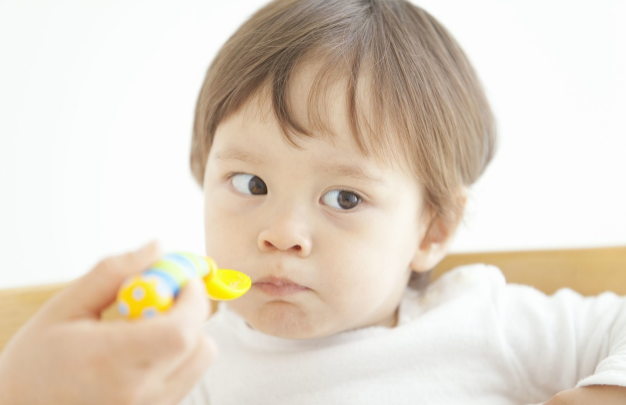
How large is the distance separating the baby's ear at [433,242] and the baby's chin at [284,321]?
20 centimetres

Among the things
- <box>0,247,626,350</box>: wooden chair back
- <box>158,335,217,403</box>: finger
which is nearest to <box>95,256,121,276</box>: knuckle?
<box>158,335,217,403</box>: finger

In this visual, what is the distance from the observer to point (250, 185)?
0.86 meters

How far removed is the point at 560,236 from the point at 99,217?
4.08ft

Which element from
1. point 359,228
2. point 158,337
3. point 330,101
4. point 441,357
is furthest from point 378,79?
point 158,337

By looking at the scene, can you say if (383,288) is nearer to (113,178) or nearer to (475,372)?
(475,372)

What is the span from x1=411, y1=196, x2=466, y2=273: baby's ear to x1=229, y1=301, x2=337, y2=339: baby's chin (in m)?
0.20

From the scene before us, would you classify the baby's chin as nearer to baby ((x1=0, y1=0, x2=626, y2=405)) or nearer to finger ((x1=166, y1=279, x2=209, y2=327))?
baby ((x1=0, y1=0, x2=626, y2=405))

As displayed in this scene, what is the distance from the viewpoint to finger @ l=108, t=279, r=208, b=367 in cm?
47

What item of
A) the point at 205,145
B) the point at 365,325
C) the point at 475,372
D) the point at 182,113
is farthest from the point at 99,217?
the point at 475,372

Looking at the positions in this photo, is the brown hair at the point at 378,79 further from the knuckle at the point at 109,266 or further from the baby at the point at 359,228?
the knuckle at the point at 109,266

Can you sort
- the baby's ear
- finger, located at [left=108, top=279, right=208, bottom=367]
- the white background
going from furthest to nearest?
the white background
the baby's ear
finger, located at [left=108, top=279, right=208, bottom=367]

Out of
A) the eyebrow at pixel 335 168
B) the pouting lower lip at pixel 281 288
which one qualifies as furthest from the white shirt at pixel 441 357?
the eyebrow at pixel 335 168

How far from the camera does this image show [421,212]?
0.95 meters

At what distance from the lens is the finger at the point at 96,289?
0.56m
